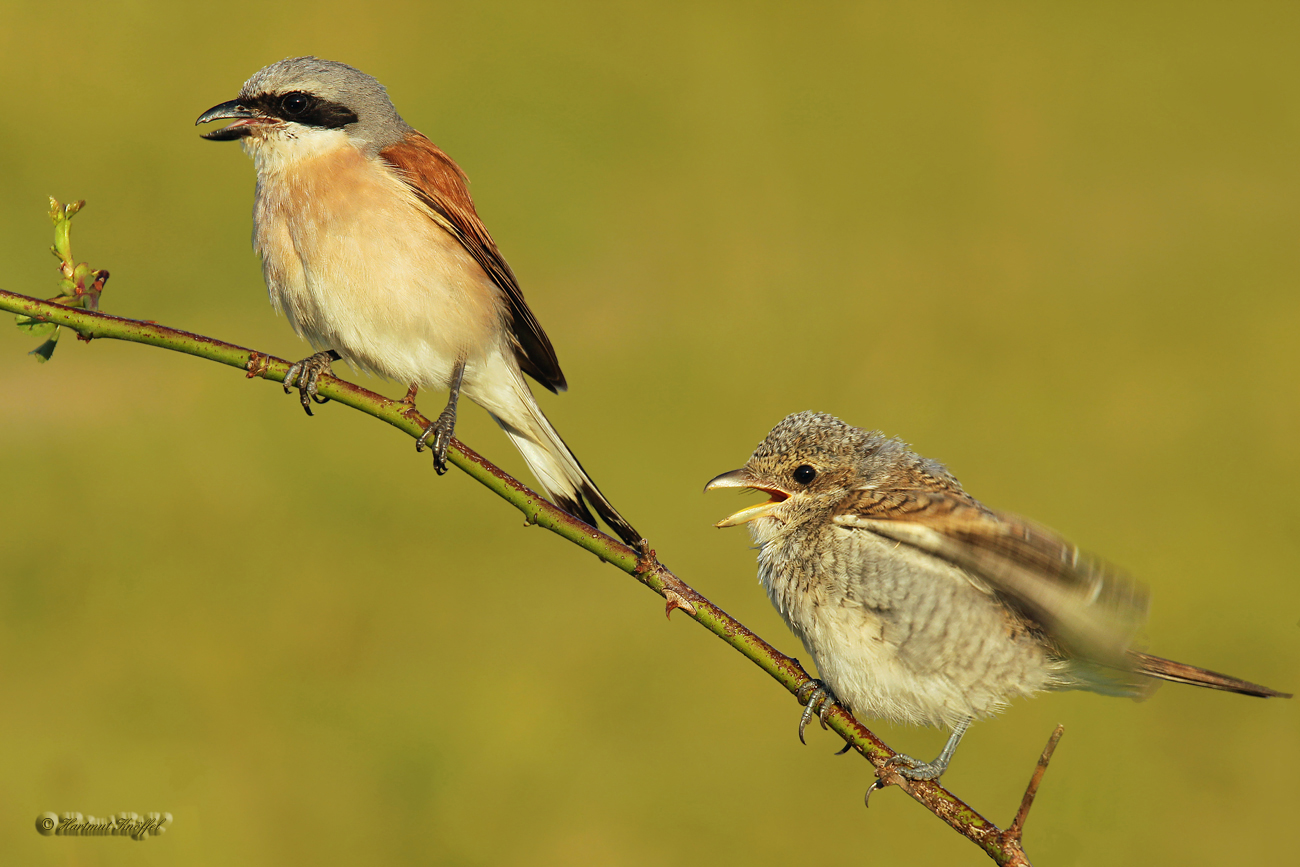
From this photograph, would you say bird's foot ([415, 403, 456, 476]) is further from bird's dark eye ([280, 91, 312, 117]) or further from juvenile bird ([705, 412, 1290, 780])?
bird's dark eye ([280, 91, 312, 117])

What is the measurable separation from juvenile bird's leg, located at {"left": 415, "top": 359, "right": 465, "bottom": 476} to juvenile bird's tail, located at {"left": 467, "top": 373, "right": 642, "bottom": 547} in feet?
0.66

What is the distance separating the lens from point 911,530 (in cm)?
Result: 271

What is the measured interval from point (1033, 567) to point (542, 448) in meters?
2.23

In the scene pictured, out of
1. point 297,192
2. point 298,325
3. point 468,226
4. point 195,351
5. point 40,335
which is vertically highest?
point 468,226

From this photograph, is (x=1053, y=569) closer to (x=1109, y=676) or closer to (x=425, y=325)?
(x=1109, y=676)

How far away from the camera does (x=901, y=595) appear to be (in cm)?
288

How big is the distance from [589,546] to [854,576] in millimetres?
1118

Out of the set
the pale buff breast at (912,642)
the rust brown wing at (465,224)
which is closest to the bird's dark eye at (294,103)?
the rust brown wing at (465,224)

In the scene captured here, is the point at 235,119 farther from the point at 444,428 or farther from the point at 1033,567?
the point at 1033,567

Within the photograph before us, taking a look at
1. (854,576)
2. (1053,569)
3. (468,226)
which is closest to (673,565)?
(468,226)

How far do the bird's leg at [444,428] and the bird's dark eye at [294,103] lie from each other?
1015 mm

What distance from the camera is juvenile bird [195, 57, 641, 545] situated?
364cm

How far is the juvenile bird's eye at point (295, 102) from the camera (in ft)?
11.7

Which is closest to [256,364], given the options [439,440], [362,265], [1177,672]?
[439,440]
